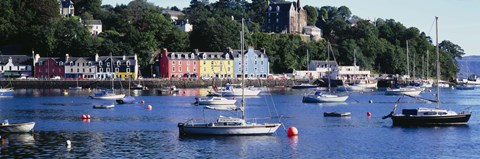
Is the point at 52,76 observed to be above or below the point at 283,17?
below

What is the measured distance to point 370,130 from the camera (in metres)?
56.1

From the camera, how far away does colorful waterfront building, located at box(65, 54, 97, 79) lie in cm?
13450

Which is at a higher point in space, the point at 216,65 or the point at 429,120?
the point at 216,65

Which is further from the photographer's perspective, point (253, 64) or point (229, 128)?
point (253, 64)

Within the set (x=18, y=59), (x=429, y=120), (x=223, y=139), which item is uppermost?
(x=18, y=59)

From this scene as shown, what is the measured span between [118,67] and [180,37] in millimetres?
14242

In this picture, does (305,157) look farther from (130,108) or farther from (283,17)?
(283,17)

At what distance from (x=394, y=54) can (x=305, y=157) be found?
12819cm

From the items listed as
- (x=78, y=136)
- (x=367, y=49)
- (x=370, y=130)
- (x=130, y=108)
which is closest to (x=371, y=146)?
(x=370, y=130)

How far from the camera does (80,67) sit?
13488cm

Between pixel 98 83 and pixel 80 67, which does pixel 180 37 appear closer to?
pixel 80 67

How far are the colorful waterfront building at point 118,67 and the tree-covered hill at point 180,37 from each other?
8.66ft

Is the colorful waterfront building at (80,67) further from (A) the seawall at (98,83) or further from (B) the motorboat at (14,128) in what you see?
(B) the motorboat at (14,128)

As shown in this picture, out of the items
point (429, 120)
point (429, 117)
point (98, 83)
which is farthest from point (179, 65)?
point (429, 117)
